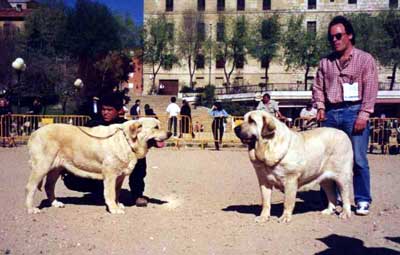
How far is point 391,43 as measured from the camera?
5166cm

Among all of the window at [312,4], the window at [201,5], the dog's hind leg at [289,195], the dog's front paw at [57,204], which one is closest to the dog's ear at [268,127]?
the dog's hind leg at [289,195]

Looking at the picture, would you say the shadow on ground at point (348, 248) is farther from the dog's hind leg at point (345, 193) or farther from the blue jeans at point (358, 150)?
the blue jeans at point (358, 150)

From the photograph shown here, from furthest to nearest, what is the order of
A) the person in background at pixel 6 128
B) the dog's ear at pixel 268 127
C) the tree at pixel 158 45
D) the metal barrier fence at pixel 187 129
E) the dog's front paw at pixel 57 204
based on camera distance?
1. the tree at pixel 158 45
2. the person in background at pixel 6 128
3. the metal barrier fence at pixel 187 129
4. the dog's front paw at pixel 57 204
5. the dog's ear at pixel 268 127

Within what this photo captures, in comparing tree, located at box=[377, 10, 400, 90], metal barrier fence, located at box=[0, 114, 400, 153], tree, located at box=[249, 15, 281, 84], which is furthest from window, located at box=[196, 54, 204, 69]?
metal barrier fence, located at box=[0, 114, 400, 153]

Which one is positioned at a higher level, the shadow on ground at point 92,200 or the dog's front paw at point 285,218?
the dog's front paw at point 285,218

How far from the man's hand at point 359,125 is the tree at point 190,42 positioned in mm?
58601

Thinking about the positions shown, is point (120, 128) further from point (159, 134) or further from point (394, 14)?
point (394, 14)

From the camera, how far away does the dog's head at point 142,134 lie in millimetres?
6613

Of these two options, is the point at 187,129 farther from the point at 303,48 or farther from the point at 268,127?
the point at 303,48

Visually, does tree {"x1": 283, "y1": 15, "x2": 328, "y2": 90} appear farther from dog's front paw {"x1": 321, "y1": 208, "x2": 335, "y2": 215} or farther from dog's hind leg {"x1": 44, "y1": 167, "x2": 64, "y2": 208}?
dog's hind leg {"x1": 44, "y1": 167, "x2": 64, "y2": 208}

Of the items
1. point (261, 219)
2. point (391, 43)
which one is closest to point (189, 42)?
point (391, 43)

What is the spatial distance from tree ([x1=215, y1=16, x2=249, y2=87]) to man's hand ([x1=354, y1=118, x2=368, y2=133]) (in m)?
54.9

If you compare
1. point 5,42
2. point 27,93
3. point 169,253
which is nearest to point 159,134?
point 169,253

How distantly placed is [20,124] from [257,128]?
15.6 metres
